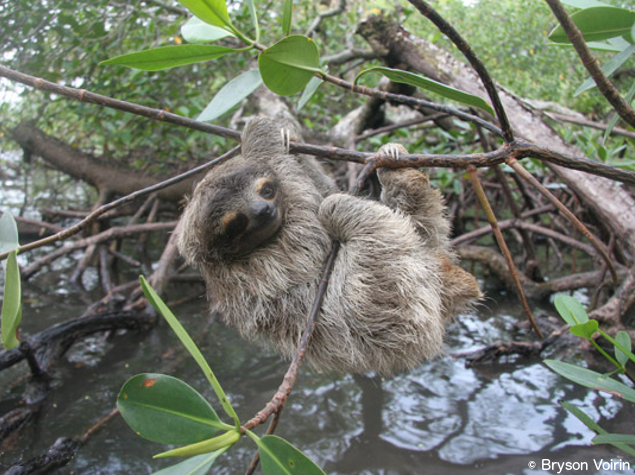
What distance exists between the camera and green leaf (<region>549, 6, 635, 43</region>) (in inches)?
53.3

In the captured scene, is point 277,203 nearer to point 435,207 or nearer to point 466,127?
point 435,207

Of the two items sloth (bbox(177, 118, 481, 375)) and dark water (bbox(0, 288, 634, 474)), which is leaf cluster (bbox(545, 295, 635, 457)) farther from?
dark water (bbox(0, 288, 634, 474))

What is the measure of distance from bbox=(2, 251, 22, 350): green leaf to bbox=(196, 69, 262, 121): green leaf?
834 mm

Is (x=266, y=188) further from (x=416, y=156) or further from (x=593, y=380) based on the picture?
(x=593, y=380)

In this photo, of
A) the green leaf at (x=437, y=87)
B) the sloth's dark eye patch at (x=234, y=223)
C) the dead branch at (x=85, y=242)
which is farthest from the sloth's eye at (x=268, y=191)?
the dead branch at (x=85, y=242)

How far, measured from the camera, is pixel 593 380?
1.70m

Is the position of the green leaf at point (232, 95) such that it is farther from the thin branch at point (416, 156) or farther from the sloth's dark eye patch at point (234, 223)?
the sloth's dark eye patch at point (234, 223)

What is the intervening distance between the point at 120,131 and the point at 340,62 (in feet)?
9.75

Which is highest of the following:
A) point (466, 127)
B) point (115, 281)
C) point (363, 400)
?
point (466, 127)

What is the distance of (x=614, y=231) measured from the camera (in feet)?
11.0

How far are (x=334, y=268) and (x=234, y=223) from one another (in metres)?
0.70

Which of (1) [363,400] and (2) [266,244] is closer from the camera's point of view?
(2) [266,244]

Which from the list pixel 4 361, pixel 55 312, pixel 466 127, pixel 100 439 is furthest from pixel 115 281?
pixel 466 127
